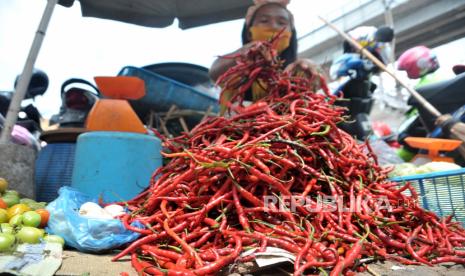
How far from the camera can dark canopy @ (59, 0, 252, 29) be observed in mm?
4117

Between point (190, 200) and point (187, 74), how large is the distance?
395 centimetres

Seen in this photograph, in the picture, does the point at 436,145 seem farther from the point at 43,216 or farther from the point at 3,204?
the point at 3,204

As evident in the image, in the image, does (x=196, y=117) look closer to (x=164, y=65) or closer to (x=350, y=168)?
(x=164, y=65)

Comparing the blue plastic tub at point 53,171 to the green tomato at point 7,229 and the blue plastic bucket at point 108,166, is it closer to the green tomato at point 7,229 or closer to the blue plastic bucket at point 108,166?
the blue plastic bucket at point 108,166

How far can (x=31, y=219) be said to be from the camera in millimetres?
1915

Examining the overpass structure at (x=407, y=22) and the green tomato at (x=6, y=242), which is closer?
the green tomato at (x=6, y=242)

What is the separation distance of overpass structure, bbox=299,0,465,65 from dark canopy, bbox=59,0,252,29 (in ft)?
52.3

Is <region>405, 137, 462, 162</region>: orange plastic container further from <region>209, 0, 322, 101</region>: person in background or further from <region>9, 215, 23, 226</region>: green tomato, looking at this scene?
Result: <region>9, 215, 23, 226</region>: green tomato

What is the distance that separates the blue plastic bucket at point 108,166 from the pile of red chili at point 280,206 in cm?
52

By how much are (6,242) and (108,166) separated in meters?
1.22

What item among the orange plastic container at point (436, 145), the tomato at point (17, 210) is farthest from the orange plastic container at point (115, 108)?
the orange plastic container at point (436, 145)

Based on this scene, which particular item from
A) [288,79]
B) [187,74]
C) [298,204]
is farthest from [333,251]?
[187,74]

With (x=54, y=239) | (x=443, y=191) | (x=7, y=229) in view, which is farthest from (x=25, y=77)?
(x=443, y=191)

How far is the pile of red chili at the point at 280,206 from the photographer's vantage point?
1.59 metres
